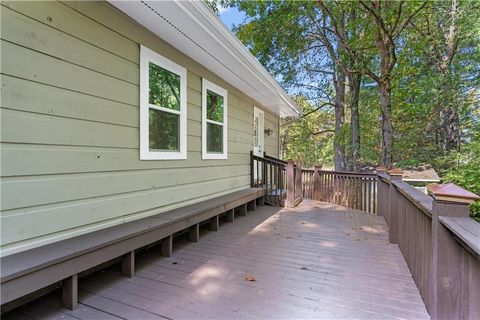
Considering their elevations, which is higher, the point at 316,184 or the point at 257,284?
the point at 316,184

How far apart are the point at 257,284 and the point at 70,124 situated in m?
2.17

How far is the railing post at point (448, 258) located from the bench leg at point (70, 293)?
2509mm

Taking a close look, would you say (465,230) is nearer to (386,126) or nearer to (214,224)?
(214,224)

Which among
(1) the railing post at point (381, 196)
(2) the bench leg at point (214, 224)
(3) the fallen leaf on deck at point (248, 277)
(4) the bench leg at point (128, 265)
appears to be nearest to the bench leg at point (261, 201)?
(2) the bench leg at point (214, 224)

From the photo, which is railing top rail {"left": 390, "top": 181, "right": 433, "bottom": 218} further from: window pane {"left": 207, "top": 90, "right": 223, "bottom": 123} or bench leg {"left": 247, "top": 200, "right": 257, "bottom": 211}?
bench leg {"left": 247, "top": 200, "right": 257, "bottom": 211}

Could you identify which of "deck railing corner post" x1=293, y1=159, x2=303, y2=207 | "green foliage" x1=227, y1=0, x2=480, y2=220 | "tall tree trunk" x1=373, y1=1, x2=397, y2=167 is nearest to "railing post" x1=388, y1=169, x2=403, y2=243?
"deck railing corner post" x1=293, y1=159, x2=303, y2=207

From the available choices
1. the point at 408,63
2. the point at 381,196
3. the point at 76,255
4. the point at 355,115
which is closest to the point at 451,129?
the point at 408,63

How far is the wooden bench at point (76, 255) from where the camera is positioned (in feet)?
5.42

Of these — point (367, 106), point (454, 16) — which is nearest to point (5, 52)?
point (367, 106)

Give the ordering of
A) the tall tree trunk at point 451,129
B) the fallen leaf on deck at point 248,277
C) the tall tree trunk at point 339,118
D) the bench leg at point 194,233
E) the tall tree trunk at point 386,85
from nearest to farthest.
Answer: the fallen leaf on deck at point 248,277
the bench leg at point 194,233
the tall tree trunk at point 386,85
the tall tree trunk at point 451,129
the tall tree trunk at point 339,118

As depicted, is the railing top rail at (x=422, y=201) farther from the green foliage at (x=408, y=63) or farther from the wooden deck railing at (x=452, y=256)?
the green foliage at (x=408, y=63)

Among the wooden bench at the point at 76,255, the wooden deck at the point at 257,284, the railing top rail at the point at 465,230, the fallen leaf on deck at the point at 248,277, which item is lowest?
the wooden deck at the point at 257,284

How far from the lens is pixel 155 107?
3279 millimetres

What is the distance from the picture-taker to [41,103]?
2.07 m
